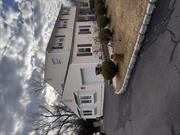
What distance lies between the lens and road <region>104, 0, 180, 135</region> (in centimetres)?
1060

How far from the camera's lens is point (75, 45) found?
34562 mm

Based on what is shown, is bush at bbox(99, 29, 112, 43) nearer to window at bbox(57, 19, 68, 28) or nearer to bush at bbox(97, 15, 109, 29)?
bush at bbox(97, 15, 109, 29)

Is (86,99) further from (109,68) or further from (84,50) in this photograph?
(109,68)

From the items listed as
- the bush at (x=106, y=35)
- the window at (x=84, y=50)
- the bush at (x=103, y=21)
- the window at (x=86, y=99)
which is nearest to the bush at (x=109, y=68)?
the bush at (x=106, y=35)

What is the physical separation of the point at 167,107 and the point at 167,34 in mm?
2752

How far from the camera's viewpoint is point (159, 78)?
39.2ft

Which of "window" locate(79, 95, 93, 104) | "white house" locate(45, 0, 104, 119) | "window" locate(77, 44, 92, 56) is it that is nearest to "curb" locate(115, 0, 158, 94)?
"white house" locate(45, 0, 104, 119)

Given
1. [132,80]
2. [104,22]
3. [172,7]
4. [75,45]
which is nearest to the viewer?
[172,7]

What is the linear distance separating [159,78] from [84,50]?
2164cm

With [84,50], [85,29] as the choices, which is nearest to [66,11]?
[85,29]

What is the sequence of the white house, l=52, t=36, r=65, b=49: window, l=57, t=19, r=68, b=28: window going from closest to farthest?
the white house, l=52, t=36, r=65, b=49: window, l=57, t=19, r=68, b=28: window

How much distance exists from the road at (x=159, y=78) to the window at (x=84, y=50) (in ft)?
53.7

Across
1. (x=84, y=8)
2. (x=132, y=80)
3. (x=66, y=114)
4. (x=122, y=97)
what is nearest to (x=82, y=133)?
(x=66, y=114)

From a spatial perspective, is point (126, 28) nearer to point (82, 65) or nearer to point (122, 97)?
point (122, 97)
